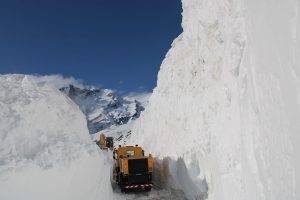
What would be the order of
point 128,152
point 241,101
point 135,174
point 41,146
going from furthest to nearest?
1. point 128,152
2. point 135,174
3. point 241,101
4. point 41,146

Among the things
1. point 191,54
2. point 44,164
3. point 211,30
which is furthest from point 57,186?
point 191,54

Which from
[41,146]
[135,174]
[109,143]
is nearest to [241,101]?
[41,146]

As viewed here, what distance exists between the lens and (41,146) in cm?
1057

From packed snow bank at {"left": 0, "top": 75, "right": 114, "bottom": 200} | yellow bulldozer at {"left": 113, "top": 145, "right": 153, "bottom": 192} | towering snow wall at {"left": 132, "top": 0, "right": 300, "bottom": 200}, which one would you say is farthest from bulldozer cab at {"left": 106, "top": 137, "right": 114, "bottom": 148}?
packed snow bank at {"left": 0, "top": 75, "right": 114, "bottom": 200}

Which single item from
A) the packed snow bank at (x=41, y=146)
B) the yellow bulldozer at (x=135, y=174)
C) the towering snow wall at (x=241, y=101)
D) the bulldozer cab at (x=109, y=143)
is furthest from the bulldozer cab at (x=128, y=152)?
the packed snow bank at (x=41, y=146)

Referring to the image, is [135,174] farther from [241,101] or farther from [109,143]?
[109,143]

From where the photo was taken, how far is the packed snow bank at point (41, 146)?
945 centimetres

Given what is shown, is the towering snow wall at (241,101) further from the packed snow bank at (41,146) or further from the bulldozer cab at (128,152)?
the packed snow bank at (41,146)

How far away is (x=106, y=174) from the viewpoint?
Result: 16391 mm

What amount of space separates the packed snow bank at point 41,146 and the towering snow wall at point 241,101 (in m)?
5.14

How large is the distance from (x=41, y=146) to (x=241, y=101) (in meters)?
6.61

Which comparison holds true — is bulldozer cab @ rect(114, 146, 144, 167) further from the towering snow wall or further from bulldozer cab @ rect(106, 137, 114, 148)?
bulldozer cab @ rect(106, 137, 114, 148)

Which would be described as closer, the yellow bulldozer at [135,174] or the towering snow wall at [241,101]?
the towering snow wall at [241,101]

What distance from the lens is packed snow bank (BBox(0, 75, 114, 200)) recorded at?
9445 mm
